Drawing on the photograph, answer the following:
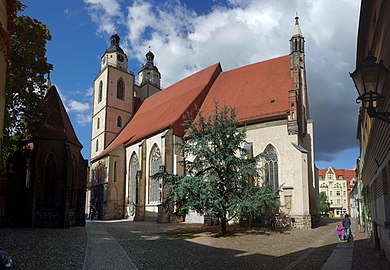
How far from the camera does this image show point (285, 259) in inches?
451

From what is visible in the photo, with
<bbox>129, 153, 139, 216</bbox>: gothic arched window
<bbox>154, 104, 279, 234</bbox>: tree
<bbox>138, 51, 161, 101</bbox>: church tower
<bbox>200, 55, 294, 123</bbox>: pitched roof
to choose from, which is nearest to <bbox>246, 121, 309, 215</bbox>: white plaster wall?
<bbox>200, 55, 294, 123</bbox>: pitched roof

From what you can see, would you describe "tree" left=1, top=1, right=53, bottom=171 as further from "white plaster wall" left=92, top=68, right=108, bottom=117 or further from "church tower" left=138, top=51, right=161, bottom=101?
"church tower" left=138, top=51, right=161, bottom=101

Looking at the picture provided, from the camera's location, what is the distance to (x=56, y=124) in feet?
82.1

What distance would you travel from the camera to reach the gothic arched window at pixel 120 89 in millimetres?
47206

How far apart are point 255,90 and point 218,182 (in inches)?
483

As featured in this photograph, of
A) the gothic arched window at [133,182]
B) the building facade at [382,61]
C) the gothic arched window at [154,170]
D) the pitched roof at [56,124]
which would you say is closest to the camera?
the building facade at [382,61]

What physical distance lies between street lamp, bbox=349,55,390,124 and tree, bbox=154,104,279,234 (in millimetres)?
13676

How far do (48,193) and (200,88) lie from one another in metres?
16.7

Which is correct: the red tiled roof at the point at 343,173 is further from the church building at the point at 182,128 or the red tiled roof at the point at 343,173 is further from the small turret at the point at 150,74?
the church building at the point at 182,128

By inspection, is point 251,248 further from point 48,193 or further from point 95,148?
point 95,148

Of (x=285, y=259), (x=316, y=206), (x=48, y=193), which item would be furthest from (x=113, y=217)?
(x=285, y=259)

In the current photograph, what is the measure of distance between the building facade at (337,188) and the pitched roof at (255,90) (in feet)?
197

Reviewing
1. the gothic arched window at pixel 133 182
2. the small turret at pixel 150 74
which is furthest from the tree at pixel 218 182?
the small turret at pixel 150 74

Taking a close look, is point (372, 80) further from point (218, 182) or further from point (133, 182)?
point (133, 182)
